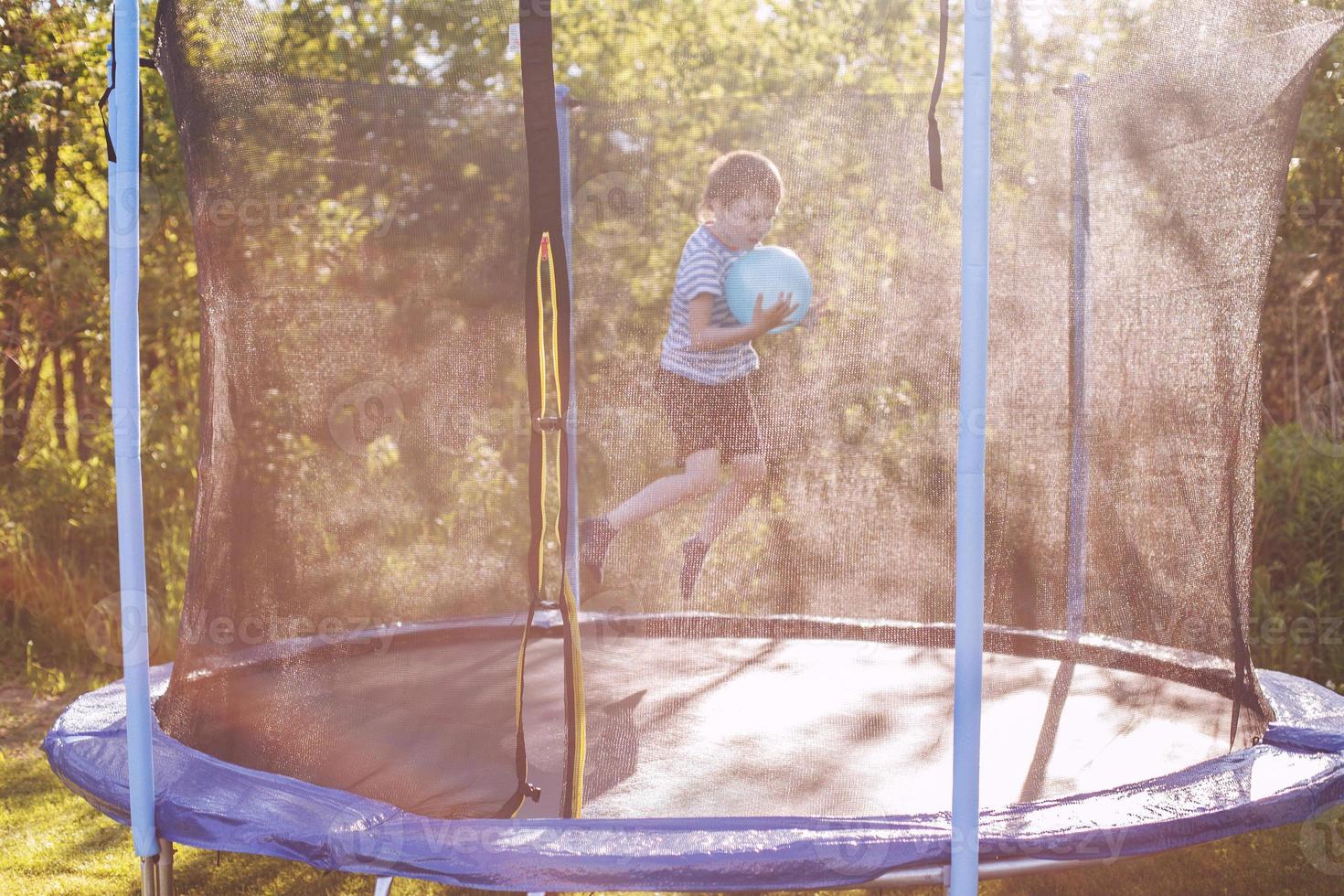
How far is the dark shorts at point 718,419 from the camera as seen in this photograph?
1890 mm

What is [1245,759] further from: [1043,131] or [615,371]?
[615,371]

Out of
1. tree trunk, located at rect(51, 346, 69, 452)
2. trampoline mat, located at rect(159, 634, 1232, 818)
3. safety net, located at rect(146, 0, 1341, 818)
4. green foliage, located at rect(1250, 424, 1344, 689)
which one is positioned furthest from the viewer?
tree trunk, located at rect(51, 346, 69, 452)

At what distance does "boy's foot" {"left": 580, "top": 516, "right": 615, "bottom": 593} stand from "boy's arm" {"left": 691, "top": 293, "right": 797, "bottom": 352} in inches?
14.4

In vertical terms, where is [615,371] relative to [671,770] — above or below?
above

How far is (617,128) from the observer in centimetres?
230

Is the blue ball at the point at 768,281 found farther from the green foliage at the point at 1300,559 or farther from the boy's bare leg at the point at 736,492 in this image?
the green foliage at the point at 1300,559

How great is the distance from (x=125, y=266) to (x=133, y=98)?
198 millimetres

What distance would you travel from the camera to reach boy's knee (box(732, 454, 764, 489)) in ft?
6.25

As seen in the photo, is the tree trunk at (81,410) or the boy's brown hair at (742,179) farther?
the tree trunk at (81,410)

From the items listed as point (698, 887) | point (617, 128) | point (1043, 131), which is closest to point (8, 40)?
point (617, 128)

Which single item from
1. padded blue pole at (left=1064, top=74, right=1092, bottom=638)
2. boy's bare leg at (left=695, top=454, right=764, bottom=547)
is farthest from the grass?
boy's bare leg at (left=695, top=454, right=764, bottom=547)

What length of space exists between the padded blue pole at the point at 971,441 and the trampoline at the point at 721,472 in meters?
0.17

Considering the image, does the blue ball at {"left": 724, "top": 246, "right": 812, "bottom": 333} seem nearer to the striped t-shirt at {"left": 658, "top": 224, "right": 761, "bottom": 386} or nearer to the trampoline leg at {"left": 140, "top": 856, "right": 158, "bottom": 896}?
the striped t-shirt at {"left": 658, "top": 224, "right": 761, "bottom": 386}

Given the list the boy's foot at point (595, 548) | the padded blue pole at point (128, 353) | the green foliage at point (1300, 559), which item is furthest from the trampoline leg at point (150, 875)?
the green foliage at point (1300, 559)
